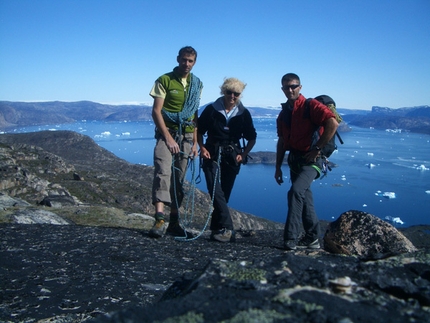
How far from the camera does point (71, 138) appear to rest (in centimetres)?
11156

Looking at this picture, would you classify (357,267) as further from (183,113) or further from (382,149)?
(382,149)

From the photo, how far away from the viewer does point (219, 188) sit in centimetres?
639

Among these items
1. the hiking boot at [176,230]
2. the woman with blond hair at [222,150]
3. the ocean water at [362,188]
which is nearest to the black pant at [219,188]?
the woman with blond hair at [222,150]

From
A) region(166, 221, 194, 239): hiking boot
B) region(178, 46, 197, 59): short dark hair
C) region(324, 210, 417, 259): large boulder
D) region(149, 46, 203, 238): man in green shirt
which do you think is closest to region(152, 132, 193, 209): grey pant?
region(149, 46, 203, 238): man in green shirt

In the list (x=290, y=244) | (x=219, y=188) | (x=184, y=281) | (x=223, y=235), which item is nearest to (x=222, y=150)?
(x=219, y=188)

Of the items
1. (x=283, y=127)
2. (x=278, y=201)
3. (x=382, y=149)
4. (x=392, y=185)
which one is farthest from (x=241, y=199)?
(x=283, y=127)

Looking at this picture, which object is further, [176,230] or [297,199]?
[176,230]

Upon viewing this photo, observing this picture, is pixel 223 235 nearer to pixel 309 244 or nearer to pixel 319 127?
pixel 309 244

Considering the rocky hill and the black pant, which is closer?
the rocky hill

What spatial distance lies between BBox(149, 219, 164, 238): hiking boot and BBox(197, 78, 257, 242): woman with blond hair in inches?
34.8

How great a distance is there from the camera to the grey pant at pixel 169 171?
6.23 meters

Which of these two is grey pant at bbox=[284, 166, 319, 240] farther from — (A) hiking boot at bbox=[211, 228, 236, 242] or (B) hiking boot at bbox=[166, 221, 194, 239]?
(B) hiking boot at bbox=[166, 221, 194, 239]

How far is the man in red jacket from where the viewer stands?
18.5 feet

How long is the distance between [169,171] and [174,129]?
759 millimetres
